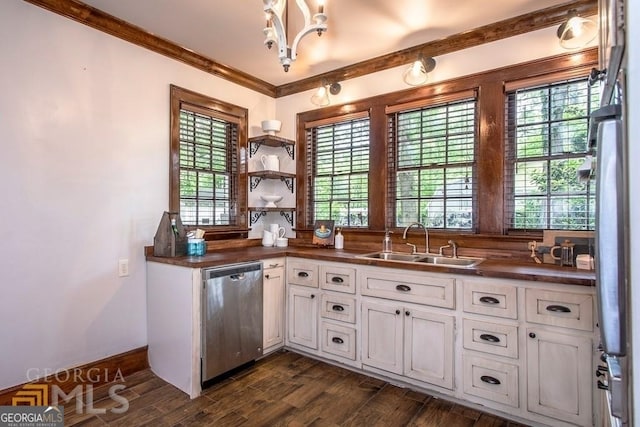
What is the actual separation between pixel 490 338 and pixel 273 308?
1711 mm

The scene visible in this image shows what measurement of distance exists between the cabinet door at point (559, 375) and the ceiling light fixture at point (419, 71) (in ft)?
6.74

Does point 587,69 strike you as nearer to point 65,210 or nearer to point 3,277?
point 65,210

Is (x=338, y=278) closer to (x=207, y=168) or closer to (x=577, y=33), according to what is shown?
(x=207, y=168)

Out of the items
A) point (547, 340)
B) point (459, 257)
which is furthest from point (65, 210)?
point (547, 340)

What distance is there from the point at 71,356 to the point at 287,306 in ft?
5.28

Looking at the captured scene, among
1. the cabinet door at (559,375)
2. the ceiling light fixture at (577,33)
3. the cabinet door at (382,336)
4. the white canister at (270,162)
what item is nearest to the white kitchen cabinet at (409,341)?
the cabinet door at (382,336)

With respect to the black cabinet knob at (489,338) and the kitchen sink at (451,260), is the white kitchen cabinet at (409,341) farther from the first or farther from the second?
the kitchen sink at (451,260)

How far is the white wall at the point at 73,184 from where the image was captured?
2.13 metres

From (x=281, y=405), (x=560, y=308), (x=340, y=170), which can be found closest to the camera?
(x=560, y=308)

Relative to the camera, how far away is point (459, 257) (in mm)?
2783

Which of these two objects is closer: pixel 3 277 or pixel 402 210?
pixel 3 277

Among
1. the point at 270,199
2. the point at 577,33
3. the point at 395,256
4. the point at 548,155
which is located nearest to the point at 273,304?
the point at 395,256

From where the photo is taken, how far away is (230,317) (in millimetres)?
2605

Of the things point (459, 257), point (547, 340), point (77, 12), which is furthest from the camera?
point (459, 257)
